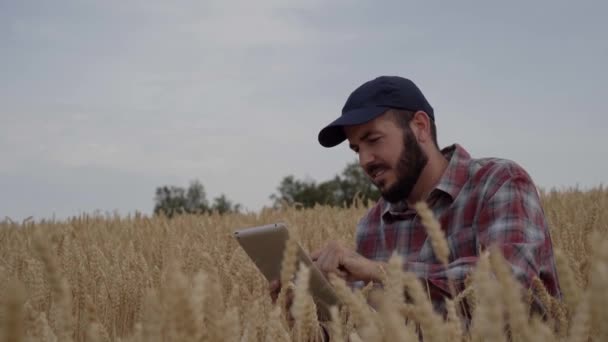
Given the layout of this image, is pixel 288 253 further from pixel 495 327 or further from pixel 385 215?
pixel 385 215

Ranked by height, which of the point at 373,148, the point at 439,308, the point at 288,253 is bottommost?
the point at 439,308

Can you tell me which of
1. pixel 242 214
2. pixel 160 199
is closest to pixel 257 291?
A: pixel 242 214

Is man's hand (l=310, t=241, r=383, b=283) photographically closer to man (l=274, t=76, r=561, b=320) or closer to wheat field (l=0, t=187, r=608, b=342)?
man (l=274, t=76, r=561, b=320)

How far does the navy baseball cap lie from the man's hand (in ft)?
1.80

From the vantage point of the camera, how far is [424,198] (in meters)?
2.59

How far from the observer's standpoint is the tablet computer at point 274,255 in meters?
1.84

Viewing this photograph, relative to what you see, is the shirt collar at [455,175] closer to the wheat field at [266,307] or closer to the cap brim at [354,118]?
the cap brim at [354,118]

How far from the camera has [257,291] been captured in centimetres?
157

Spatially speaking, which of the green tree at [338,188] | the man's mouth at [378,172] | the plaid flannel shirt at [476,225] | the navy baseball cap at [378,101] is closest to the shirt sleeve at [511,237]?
the plaid flannel shirt at [476,225]

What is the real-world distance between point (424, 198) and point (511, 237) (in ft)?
1.80

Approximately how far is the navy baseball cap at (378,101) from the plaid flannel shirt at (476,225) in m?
0.25

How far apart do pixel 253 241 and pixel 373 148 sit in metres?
0.77

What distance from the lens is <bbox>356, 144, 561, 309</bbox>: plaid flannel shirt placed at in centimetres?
202

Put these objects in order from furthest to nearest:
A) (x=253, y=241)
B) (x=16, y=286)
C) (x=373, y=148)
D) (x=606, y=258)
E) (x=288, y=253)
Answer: (x=373, y=148) → (x=253, y=241) → (x=288, y=253) → (x=606, y=258) → (x=16, y=286)
